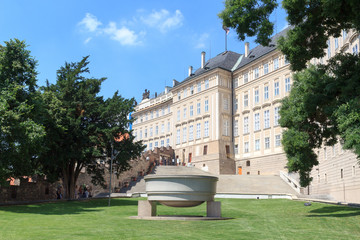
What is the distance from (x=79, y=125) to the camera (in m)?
35.2

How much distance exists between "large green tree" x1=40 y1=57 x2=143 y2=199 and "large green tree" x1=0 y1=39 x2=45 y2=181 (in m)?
4.06

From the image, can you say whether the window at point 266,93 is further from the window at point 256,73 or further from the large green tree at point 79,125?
the large green tree at point 79,125

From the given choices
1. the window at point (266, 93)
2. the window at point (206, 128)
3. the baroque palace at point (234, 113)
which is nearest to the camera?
the baroque palace at point (234, 113)

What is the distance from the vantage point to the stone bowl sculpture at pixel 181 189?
52.7 ft

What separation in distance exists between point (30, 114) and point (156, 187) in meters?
14.6

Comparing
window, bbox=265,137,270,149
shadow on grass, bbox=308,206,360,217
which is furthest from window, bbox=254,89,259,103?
shadow on grass, bbox=308,206,360,217

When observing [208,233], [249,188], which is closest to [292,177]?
[249,188]

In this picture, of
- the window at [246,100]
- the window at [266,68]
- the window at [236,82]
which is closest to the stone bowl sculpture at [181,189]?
the window at [266,68]

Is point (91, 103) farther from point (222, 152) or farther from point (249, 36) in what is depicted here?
point (222, 152)

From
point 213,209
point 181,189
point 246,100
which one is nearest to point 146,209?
point 181,189

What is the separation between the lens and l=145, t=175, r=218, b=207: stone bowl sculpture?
1608 centimetres

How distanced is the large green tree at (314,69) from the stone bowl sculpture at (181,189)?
18.3 ft

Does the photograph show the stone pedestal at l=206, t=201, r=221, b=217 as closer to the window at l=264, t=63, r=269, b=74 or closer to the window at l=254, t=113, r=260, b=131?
the window at l=254, t=113, r=260, b=131

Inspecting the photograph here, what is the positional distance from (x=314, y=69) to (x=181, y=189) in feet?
31.6
